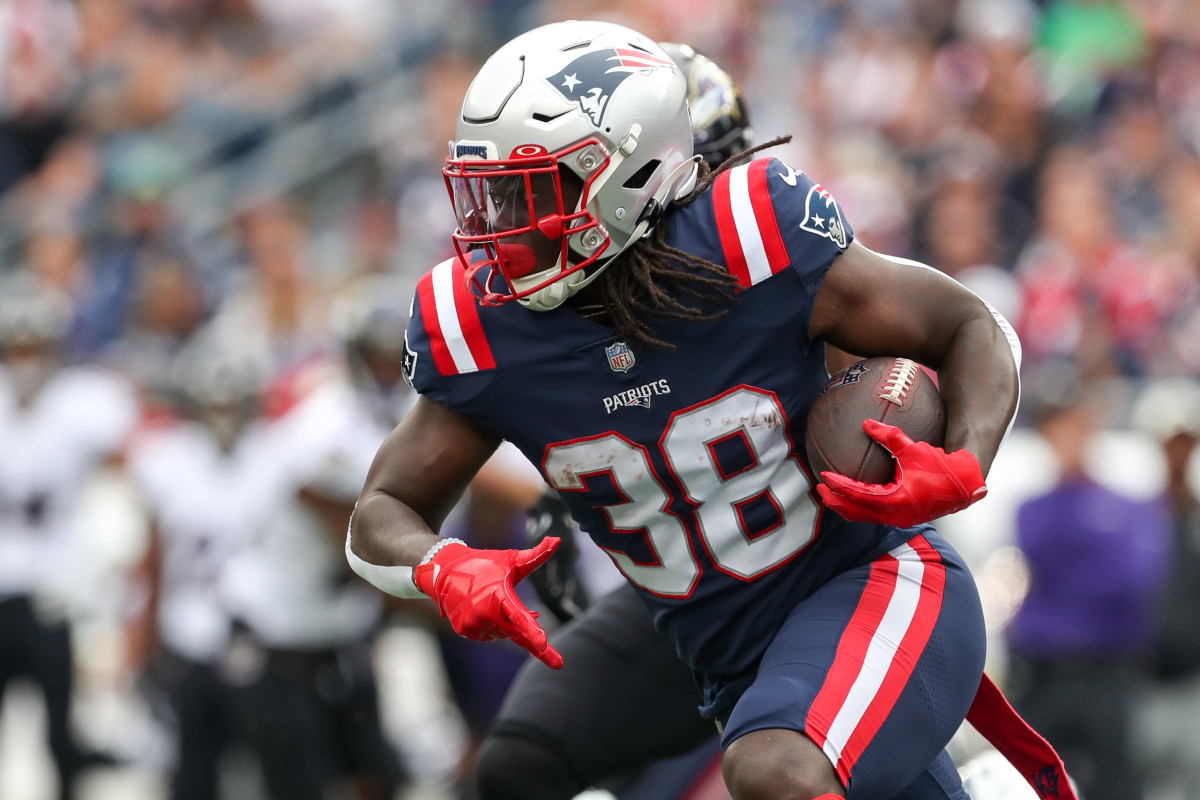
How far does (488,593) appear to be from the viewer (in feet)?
8.42

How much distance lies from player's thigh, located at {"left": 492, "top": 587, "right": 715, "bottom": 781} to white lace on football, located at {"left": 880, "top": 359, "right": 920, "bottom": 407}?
3.39 ft

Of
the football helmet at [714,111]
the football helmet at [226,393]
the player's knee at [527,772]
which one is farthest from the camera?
the football helmet at [226,393]

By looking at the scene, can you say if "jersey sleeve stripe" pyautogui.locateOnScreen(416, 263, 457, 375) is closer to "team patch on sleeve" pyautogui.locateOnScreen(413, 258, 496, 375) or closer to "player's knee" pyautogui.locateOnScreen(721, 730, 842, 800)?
"team patch on sleeve" pyautogui.locateOnScreen(413, 258, 496, 375)

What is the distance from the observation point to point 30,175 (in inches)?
406

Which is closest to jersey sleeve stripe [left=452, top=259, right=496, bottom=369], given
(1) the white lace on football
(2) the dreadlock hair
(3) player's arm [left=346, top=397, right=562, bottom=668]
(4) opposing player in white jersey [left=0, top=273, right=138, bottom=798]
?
(3) player's arm [left=346, top=397, right=562, bottom=668]

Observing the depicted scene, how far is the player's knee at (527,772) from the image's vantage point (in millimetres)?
3342

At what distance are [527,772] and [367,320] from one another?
2.84m

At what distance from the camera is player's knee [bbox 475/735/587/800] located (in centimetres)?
334

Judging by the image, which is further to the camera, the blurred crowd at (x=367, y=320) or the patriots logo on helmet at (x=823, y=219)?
the blurred crowd at (x=367, y=320)

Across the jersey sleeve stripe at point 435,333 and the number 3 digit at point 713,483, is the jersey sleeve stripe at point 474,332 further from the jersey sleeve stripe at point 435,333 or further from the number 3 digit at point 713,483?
the number 3 digit at point 713,483

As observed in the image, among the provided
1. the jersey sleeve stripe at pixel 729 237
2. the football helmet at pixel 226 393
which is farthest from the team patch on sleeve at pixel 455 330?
the football helmet at pixel 226 393

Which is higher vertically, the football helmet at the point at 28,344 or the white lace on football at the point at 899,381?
the white lace on football at the point at 899,381

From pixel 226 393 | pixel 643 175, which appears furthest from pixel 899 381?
pixel 226 393

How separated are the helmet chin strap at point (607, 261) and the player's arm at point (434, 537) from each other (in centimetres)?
30
